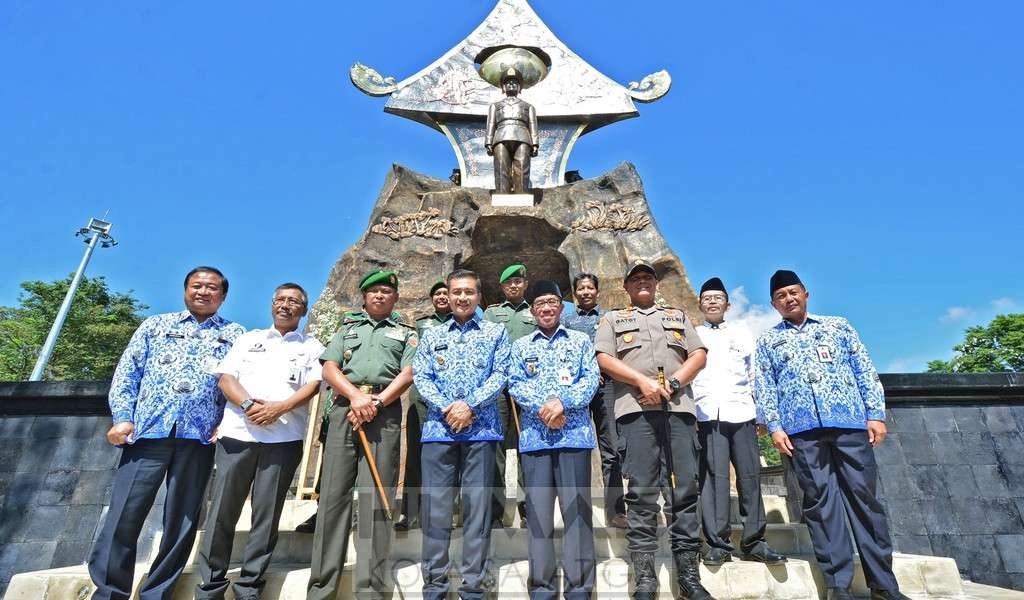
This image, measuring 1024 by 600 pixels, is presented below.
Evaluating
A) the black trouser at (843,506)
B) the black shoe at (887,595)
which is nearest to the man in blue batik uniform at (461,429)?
the black trouser at (843,506)

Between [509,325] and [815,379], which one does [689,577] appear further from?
[509,325]

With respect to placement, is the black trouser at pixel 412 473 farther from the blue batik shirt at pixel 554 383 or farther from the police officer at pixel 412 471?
the blue batik shirt at pixel 554 383

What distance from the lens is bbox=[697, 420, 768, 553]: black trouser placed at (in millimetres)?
3389

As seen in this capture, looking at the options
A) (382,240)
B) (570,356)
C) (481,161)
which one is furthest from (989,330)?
(570,356)

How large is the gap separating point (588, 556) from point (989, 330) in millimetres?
27904

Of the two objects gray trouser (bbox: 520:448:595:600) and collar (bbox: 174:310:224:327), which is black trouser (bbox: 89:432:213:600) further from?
gray trouser (bbox: 520:448:595:600)

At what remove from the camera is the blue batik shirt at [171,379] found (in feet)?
10.2

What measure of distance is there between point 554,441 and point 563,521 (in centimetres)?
38

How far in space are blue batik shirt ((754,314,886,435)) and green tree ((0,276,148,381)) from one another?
24.2 m

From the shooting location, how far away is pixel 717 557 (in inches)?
129

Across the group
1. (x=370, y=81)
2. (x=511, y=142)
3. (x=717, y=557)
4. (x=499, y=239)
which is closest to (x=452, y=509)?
(x=717, y=557)

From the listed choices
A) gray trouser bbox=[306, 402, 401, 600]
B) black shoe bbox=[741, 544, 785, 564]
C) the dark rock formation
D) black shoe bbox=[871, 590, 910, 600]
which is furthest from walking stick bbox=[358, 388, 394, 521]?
the dark rock formation

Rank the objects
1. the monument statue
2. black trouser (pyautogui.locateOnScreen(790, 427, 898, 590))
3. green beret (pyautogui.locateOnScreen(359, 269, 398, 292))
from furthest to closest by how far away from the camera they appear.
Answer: the monument statue → green beret (pyautogui.locateOnScreen(359, 269, 398, 292)) → black trouser (pyautogui.locateOnScreen(790, 427, 898, 590))

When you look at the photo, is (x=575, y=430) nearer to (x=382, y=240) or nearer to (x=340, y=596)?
(x=340, y=596)
